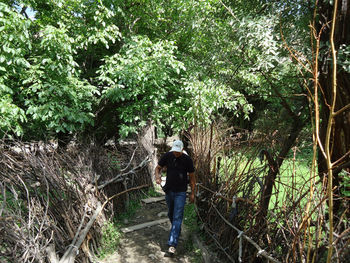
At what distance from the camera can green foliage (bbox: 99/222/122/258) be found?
377cm

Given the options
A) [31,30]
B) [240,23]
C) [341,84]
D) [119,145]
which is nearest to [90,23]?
[31,30]

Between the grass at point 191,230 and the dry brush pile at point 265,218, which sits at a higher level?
the dry brush pile at point 265,218

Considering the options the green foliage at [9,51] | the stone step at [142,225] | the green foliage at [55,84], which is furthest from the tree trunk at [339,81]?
the green foliage at [9,51]

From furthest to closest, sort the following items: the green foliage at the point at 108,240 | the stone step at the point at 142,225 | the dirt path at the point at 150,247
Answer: the stone step at the point at 142,225 < the green foliage at the point at 108,240 < the dirt path at the point at 150,247

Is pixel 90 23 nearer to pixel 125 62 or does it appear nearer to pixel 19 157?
pixel 125 62

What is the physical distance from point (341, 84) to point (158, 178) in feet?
9.48

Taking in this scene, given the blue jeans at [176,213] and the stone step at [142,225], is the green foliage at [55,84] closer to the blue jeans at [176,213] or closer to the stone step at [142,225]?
Result: the stone step at [142,225]

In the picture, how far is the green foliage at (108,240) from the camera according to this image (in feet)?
12.4

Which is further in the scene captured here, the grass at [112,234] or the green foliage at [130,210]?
the green foliage at [130,210]

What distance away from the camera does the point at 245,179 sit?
10.3ft

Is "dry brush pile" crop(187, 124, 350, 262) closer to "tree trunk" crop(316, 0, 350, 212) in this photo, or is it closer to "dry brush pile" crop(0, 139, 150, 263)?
"tree trunk" crop(316, 0, 350, 212)

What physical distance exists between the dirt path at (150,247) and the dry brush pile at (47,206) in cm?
48

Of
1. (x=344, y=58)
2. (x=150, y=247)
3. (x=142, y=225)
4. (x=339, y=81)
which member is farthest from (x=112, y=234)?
(x=344, y=58)

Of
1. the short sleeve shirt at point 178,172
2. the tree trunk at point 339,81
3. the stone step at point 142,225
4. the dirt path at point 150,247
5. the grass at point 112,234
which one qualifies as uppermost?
the tree trunk at point 339,81
